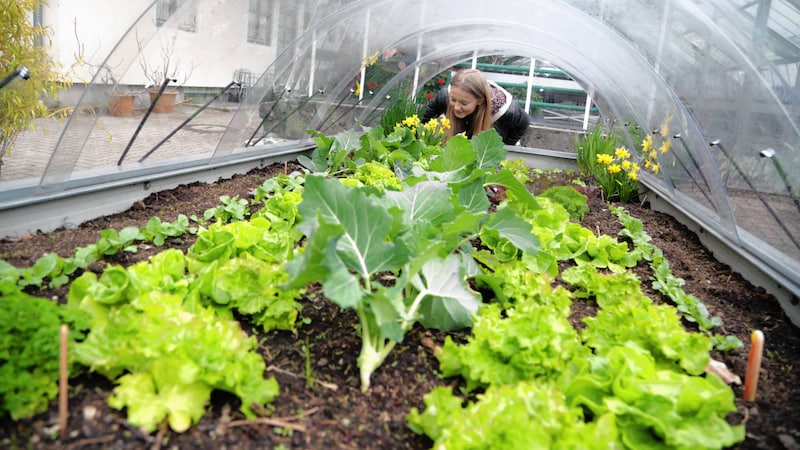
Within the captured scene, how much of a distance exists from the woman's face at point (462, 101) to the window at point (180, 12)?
2.73m

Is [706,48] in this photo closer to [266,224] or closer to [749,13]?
[749,13]

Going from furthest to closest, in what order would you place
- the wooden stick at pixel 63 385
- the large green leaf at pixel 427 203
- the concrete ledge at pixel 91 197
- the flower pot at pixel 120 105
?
the flower pot at pixel 120 105
the concrete ledge at pixel 91 197
the large green leaf at pixel 427 203
the wooden stick at pixel 63 385

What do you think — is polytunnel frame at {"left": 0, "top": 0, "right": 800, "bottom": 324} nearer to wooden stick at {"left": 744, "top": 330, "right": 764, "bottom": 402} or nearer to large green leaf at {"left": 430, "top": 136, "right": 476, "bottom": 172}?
wooden stick at {"left": 744, "top": 330, "right": 764, "bottom": 402}

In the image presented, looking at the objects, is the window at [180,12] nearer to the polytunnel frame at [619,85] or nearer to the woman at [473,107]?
the polytunnel frame at [619,85]

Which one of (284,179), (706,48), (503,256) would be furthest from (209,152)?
(706,48)

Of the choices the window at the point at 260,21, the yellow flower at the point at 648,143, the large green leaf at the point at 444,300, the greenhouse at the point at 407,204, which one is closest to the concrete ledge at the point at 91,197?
the greenhouse at the point at 407,204

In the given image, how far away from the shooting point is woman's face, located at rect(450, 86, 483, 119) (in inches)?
216

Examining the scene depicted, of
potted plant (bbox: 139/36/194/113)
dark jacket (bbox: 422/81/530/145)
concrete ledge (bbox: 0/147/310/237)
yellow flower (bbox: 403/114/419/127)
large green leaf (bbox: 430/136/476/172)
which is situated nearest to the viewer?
concrete ledge (bbox: 0/147/310/237)

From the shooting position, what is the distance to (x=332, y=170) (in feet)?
13.4

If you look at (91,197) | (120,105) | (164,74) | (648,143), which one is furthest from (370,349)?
(648,143)

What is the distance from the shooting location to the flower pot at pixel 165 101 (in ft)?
11.0

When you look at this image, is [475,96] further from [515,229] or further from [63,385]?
[63,385]

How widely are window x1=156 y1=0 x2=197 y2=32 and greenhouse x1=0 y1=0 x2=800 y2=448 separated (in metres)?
0.02

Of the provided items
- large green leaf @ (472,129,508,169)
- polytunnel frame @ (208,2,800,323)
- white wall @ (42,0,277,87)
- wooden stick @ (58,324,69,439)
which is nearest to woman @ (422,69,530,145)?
polytunnel frame @ (208,2,800,323)
